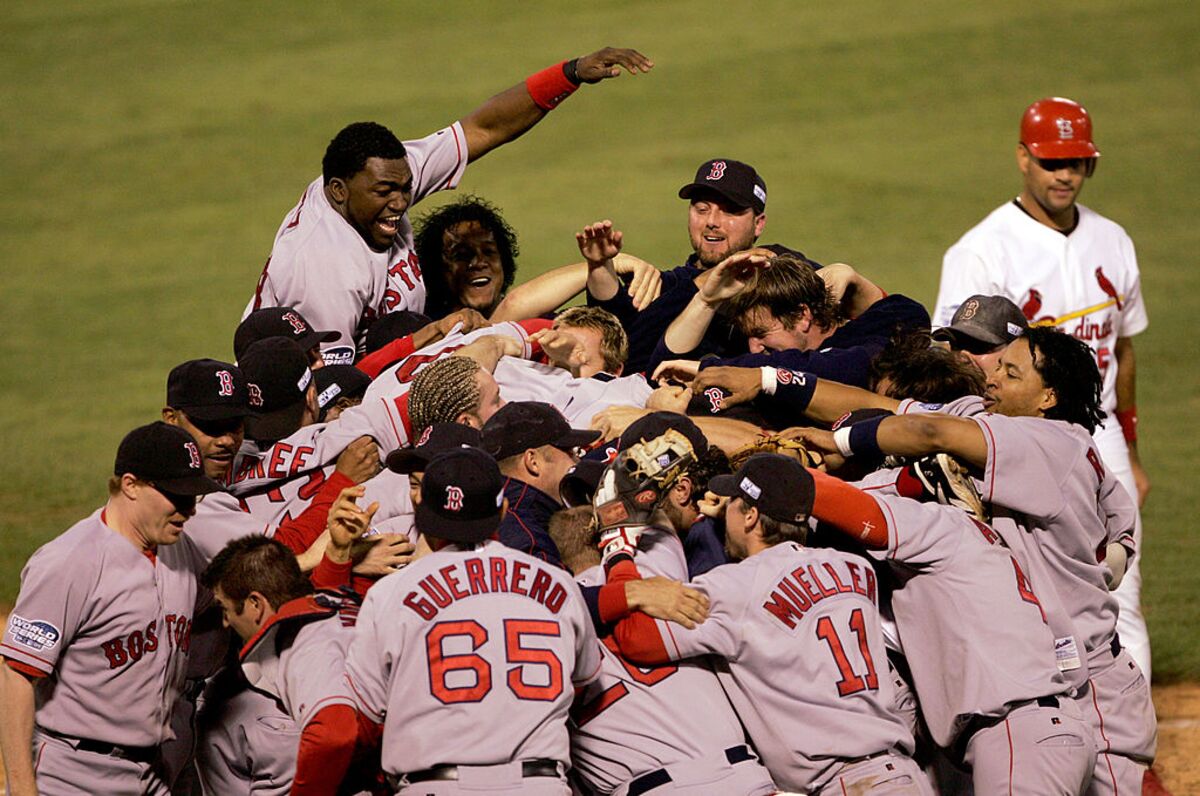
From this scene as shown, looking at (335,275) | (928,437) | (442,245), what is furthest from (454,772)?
(442,245)

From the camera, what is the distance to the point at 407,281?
279 inches

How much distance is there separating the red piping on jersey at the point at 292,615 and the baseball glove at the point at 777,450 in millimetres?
1491

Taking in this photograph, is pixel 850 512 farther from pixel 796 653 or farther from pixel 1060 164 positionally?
pixel 1060 164

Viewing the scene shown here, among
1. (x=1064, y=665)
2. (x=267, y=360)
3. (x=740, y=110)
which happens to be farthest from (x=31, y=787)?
(x=740, y=110)

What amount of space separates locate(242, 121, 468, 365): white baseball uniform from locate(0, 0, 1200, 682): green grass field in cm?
720

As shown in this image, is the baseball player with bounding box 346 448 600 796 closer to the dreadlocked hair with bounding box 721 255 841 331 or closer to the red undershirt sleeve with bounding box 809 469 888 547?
the red undershirt sleeve with bounding box 809 469 888 547

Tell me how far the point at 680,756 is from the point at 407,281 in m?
2.99

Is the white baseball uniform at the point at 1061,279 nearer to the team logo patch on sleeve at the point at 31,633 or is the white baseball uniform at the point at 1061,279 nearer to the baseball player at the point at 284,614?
the baseball player at the point at 284,614

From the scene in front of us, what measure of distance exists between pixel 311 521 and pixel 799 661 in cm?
178

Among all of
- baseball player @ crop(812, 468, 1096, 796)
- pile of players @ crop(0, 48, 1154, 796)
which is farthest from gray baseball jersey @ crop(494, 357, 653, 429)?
baseball player @ crop(812, 468, 1096, 796)

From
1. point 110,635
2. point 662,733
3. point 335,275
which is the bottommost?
point 662,733

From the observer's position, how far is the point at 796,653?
Answer: 15.7ft

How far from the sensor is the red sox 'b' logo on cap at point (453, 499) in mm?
4520

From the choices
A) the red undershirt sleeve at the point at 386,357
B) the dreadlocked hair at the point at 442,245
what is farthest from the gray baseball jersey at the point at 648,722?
the dreadlocked hair at the point at 442,245
